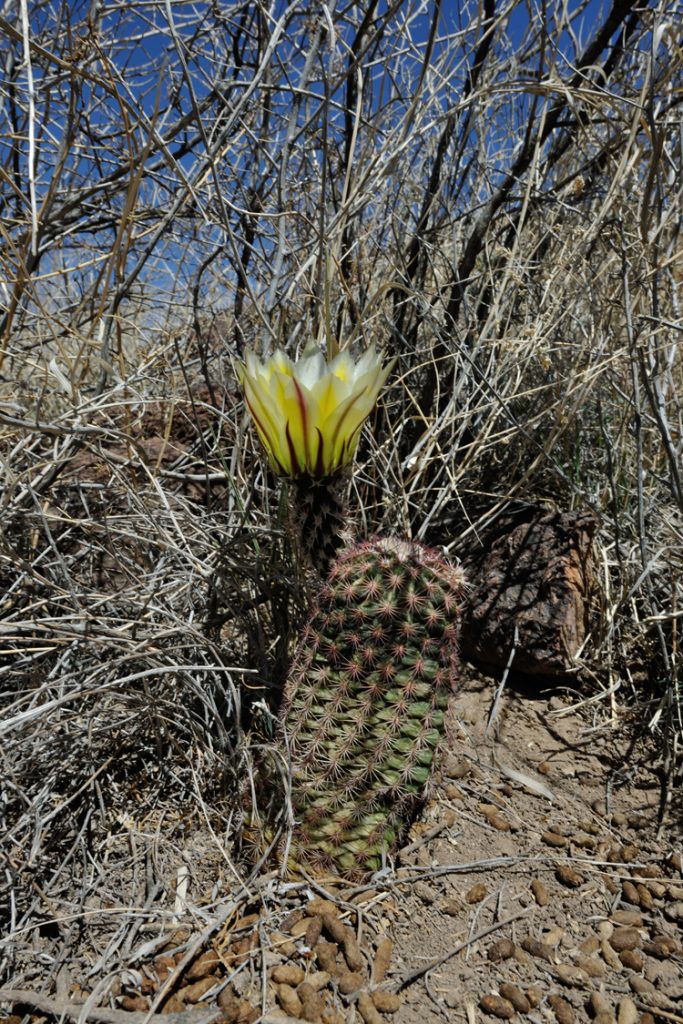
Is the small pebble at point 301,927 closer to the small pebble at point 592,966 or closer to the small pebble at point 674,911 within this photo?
the small pebble at point 592,966

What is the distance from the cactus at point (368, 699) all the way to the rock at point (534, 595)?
0.44m

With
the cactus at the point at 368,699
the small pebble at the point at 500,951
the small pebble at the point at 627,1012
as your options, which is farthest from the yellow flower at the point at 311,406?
the small pebble at the point at 627,1012

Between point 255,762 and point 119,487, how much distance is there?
66cm

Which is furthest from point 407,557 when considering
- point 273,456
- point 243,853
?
point 243,853

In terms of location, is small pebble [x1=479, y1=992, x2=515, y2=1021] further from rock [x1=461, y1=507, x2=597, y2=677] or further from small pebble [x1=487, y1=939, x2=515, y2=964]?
rock [x1=461, y1=507, x2=597, y2=677]

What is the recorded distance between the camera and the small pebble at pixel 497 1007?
1.05m

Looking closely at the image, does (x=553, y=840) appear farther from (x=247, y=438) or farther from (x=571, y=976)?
(x=247, y=438)

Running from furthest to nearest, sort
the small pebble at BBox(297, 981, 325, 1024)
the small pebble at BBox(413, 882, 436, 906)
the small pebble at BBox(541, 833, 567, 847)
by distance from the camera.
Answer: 1. the small pebble at BBox(541, 833, 567, 847)
2. the small pebble at BBox(413, 882, 436, 906)
3. the small pebble at BBox(297, 981, 325, 1024)

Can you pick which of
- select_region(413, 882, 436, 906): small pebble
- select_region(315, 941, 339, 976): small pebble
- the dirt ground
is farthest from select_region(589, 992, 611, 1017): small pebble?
select_region(315, 941, 339, 976): small pebble

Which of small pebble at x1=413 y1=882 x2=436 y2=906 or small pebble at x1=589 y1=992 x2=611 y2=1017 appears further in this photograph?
small pebble at x1=413 y1=882 x2=436 y2=906

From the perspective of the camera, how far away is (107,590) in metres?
1.55

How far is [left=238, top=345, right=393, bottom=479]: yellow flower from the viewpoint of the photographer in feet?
3.41

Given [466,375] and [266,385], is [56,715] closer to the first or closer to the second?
[266,385]

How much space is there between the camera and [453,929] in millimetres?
1181
